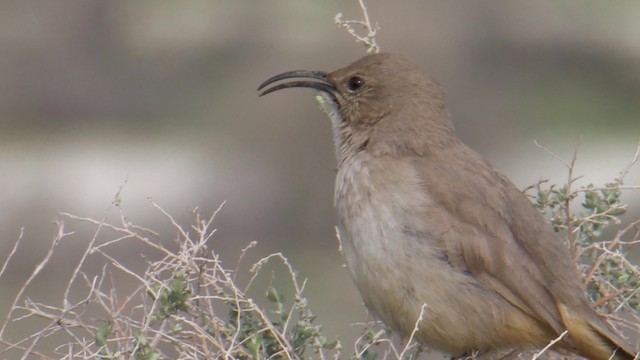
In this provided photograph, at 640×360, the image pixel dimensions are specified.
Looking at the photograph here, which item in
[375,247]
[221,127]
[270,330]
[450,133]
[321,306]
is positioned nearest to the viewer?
[270,330]

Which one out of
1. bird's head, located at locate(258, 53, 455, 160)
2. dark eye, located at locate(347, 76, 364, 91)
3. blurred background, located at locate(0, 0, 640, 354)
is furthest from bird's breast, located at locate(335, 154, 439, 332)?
blurred background, located at locate(0, 0, 640, 354)

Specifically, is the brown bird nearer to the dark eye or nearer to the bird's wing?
the bird's wing

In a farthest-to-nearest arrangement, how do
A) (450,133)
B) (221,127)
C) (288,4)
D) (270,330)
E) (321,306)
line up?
(288,4) → (221,127) → (321,306) → (450,133) → (270,330)

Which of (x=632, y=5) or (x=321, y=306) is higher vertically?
(x=632, y=5)

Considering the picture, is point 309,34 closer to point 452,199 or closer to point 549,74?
point 549,74

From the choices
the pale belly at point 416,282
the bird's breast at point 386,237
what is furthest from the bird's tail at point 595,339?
the bird's breast at point 386,237

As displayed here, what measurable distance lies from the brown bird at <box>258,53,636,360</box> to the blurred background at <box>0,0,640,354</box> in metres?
4.57

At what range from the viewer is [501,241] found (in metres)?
6.40

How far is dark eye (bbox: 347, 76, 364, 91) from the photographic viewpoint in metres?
7.09

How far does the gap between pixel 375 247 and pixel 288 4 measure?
8875 millimetres

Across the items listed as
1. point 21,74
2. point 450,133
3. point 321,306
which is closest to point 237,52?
point 21,74

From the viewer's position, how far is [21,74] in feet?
46.0

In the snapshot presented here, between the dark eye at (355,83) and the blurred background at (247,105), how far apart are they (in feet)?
13.5

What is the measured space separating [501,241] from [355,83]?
1.14m
